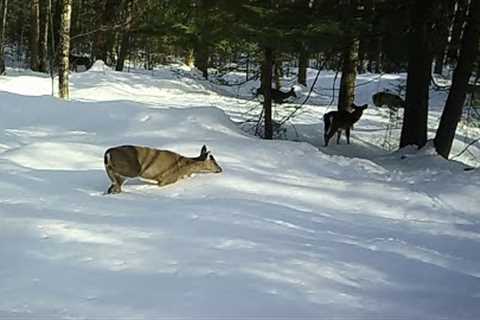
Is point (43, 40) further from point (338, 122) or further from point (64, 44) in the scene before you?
point (338, 122)

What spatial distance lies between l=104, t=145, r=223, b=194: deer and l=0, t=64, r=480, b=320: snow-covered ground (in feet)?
0.47

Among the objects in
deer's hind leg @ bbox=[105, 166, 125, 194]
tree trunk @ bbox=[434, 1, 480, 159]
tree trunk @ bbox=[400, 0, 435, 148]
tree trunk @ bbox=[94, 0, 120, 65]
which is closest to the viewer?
deer's hind leg @ bbox=[105, 166, 125, 194]

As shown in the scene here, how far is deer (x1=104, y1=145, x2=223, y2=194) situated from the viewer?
7.21 m

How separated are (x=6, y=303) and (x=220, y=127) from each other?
728cm

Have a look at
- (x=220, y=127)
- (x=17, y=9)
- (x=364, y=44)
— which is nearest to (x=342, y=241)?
(x=220, y=127)

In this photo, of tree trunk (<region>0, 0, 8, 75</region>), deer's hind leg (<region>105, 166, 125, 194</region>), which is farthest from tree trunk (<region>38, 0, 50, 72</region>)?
deer's hind leg (<region>105, 166, 125, 194</region>)

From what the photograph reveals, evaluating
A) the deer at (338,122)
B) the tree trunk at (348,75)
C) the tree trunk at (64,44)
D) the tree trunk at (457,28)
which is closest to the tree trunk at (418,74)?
the tree trunk at (457,28)

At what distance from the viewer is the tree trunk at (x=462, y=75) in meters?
11.2

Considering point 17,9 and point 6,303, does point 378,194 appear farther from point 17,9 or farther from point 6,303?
point 17,9

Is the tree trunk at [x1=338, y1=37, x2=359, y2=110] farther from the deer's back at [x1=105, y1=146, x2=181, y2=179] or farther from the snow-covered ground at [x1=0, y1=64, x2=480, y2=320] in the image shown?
the deer's back at [x1=105, y1=146, x2=181, y2=179]

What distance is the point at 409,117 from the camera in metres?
12.9

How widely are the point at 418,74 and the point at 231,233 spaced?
8096 millimetres

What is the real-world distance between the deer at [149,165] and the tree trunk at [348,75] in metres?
6.03

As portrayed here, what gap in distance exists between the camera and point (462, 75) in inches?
448
